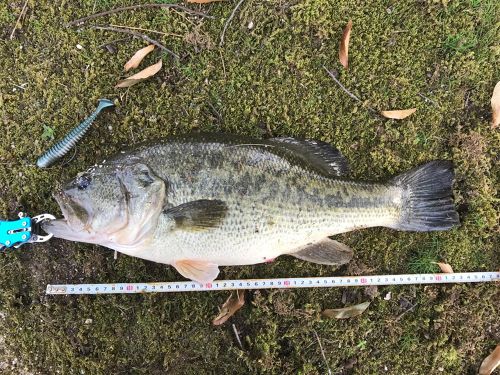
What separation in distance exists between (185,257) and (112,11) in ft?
6.90

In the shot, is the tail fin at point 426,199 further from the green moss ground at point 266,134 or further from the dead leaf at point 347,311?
the dead leaf at point 347,311

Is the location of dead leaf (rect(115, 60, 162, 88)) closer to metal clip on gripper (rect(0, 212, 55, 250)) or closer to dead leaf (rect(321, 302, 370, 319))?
metal clip on gripper (rect(0, 212, 55, 250))

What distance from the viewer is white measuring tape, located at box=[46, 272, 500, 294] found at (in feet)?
11.3

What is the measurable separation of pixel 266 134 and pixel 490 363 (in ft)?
8.59

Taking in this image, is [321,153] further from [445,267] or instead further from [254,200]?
[445,267]

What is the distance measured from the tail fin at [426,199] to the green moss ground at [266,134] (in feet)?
0.70

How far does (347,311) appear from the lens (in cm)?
351

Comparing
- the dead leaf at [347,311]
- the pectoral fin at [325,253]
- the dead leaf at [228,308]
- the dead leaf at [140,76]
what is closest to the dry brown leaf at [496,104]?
the pectoral fin at [325,253]

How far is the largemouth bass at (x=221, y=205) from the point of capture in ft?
9.73

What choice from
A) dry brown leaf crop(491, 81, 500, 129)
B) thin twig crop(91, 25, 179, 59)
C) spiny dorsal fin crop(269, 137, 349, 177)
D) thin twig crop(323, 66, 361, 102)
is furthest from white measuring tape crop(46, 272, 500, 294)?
thin twig crop(91, 25, 179, 59)

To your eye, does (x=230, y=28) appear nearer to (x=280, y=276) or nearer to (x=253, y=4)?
(x=253, y=4)

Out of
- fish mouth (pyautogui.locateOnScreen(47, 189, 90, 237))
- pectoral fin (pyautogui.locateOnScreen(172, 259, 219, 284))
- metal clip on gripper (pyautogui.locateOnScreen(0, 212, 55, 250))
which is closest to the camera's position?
fish mouth (pyautogui.locateOnScreen(47, 189, 90, 237))

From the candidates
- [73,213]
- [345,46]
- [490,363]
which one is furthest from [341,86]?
[490,363]

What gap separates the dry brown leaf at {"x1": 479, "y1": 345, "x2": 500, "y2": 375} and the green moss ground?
0.26 feet
